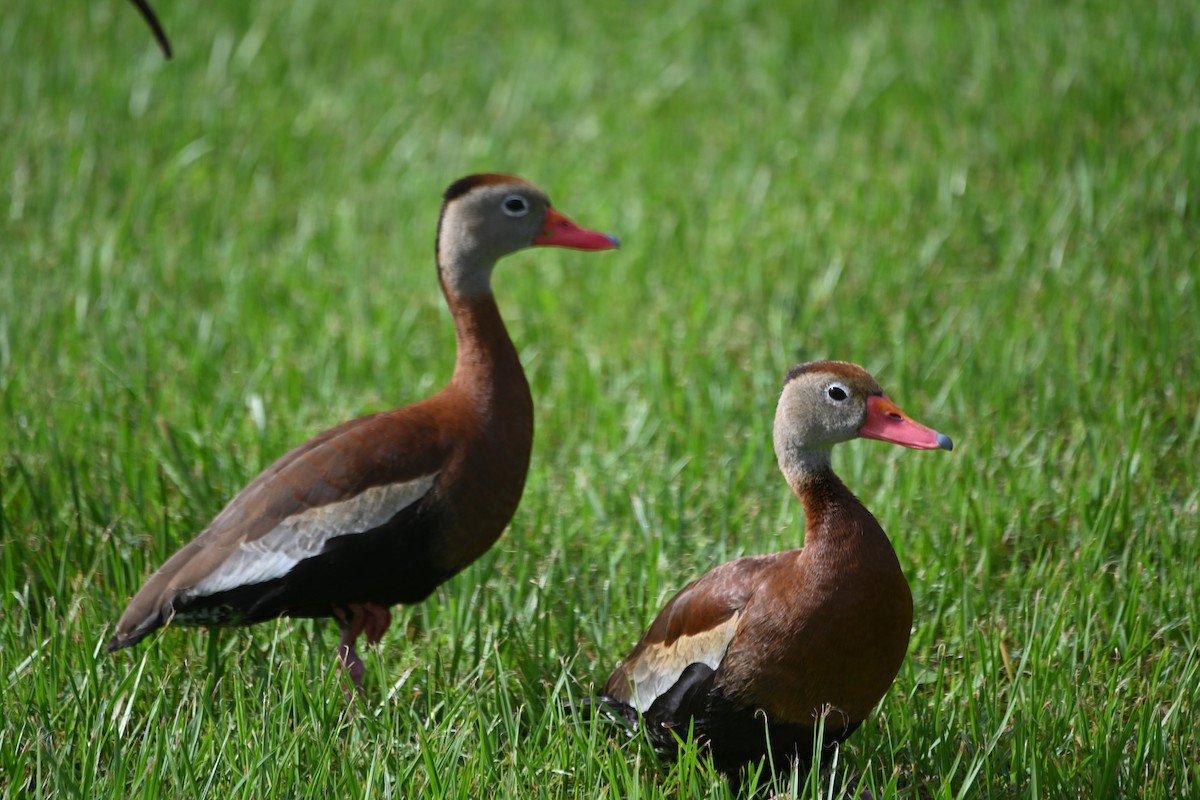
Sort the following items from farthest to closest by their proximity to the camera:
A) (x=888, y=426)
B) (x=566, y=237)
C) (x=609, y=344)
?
(x=609, y=344)
(x=566, y=237)
(x=888, y=426)

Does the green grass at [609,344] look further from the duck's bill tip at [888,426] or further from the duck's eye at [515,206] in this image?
the duck's eye at [515,206]

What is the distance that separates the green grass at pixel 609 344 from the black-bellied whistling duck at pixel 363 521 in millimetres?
161

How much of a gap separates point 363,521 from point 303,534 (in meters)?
0.15

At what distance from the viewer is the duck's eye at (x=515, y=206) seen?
405 cm

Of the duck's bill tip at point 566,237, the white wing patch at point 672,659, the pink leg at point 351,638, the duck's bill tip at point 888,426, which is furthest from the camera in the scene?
the duck's bill tip at point 566,237

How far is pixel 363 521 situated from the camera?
3510 millimetres

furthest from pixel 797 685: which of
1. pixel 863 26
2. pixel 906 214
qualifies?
pixel 863 26

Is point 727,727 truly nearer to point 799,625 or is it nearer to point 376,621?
point 799,625

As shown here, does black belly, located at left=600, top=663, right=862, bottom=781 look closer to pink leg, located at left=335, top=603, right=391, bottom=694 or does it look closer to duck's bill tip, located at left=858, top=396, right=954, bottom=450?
duck's bill tip, located at left=858, top=396, right=954, bottom=450

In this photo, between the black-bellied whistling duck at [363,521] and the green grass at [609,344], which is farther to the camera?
the black-bellied whistling duck at [363,521]

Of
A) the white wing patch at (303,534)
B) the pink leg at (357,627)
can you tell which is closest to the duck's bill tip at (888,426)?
the white wing patch at (303,534)

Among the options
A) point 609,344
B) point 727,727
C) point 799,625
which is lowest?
point 727,727

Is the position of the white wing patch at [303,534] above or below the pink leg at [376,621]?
above

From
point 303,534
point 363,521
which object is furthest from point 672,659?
point 303,534
